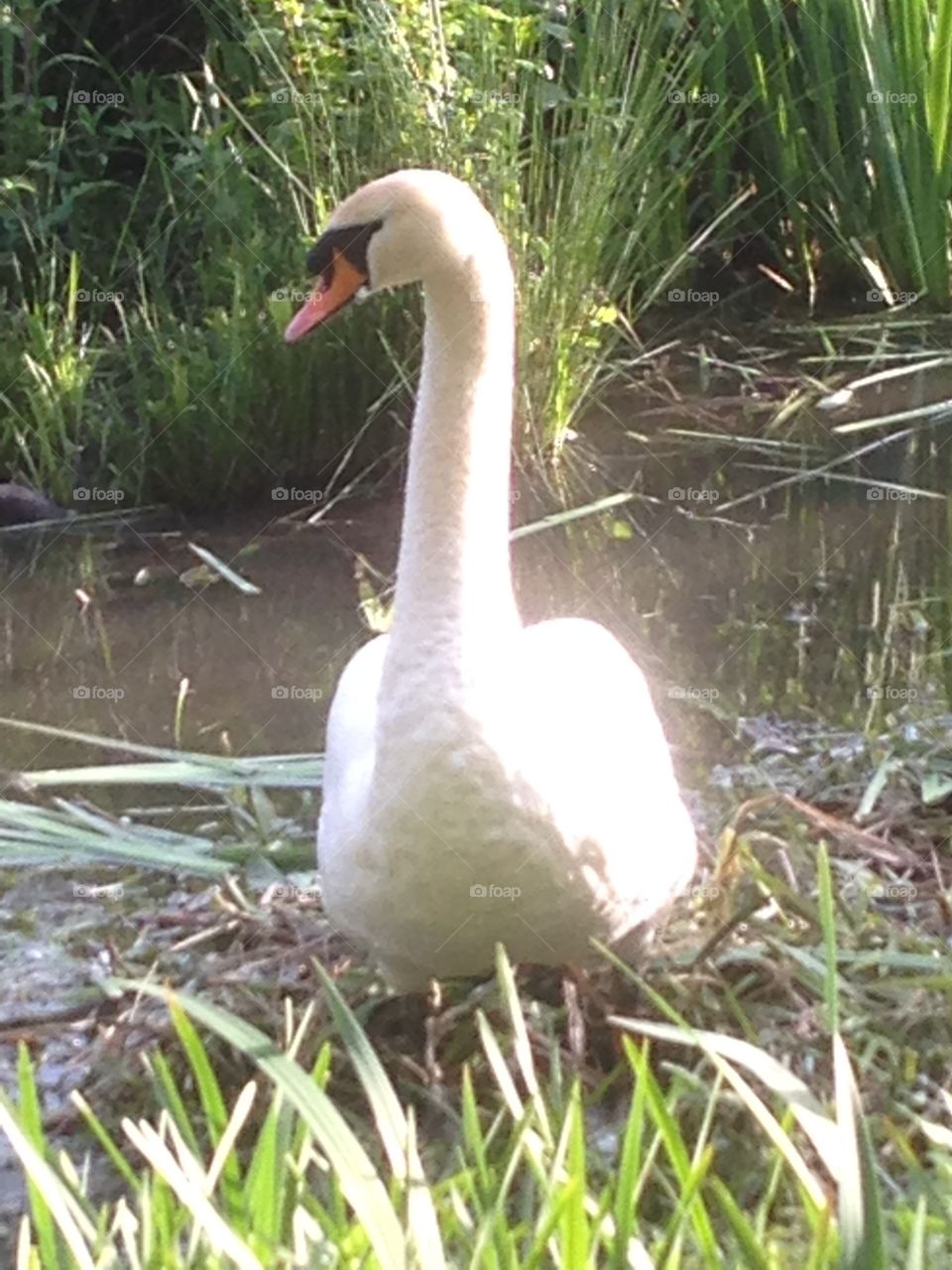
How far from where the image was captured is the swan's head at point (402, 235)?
2051mm

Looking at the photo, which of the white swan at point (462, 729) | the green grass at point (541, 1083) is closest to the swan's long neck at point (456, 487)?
the white swan at point (462, 729)

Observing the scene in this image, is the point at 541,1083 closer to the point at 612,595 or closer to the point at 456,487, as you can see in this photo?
the point at 456,487

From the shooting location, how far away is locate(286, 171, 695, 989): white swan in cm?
200

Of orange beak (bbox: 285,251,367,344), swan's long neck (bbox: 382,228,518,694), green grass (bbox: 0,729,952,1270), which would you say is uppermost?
orange beak (bbox: 285,251,367,344)

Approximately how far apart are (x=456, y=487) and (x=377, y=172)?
251 centimetres

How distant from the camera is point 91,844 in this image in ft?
8.34

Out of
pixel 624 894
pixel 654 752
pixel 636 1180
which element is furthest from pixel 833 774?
pixel 636 1180

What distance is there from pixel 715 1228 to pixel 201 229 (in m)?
3.82

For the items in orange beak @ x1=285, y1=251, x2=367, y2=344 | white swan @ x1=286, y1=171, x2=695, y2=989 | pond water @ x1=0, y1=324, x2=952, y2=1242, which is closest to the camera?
white swan @ x1=286, y1=171, x2=695, y2=989

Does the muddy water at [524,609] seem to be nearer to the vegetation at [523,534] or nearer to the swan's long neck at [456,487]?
the vegetation at [523,534]

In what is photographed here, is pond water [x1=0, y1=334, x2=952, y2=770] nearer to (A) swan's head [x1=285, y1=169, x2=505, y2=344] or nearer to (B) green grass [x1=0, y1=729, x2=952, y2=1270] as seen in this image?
(B) green grass [x1=0, y1=729, x2=952, y2=1270]

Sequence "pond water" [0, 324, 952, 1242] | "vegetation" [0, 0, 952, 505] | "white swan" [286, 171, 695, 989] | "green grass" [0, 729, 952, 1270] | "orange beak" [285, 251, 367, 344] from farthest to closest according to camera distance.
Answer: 1. "vegetation" [0, 0, 952, 505]
2. "pond water" [0, 324, 952, 1242]
3. "orange beak" [285, 251, 367, 344]
4. "white swan" [286, 171, 695, 989]
5. "green grass" [0, 729, 952, 1270]

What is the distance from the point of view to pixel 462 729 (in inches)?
79.1

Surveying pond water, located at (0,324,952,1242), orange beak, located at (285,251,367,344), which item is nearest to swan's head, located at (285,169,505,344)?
orange beak, located at (285,251,367,344)
